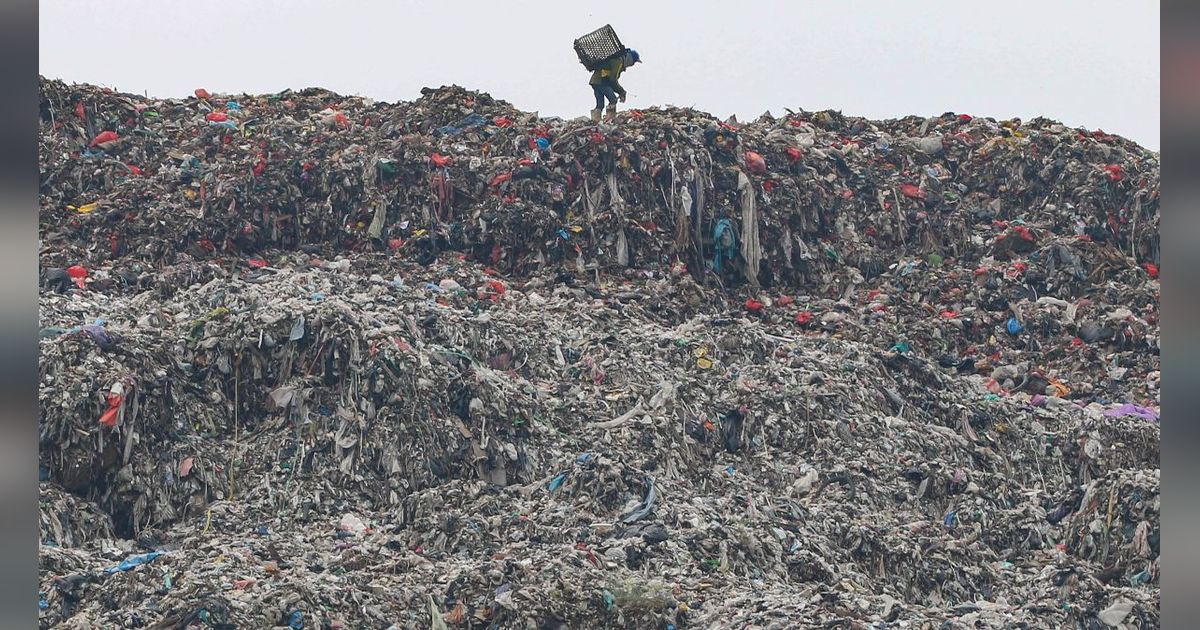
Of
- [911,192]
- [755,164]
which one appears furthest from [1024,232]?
[755,164]

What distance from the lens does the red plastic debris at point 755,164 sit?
44.2 feet

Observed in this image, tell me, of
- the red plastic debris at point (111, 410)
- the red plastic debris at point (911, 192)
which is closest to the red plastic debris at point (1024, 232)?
the red plastic debris at point (911, 192)

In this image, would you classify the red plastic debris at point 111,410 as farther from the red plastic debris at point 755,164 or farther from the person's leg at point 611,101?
the red plastic debris at point 755,164

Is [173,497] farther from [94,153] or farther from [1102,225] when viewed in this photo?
[1102,225]

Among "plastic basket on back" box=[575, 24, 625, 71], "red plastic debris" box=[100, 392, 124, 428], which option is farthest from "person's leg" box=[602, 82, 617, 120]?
"red plastic debris" box=[100, 392, 124, 428]

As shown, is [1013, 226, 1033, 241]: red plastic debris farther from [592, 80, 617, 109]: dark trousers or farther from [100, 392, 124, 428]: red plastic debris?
[100, 392, 124, 428]: red plastic debris

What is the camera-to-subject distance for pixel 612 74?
13.0m

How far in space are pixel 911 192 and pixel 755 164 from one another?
6.29ft

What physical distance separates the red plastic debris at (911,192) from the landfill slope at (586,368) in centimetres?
7

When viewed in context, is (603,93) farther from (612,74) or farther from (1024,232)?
(1024,232)

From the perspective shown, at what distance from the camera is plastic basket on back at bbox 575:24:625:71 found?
12.7 metres

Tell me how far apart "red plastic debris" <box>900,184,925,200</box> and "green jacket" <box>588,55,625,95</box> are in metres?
3.33

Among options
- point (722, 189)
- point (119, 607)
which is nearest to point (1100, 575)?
point (119, 607)

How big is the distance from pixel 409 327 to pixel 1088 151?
26.9 ft
